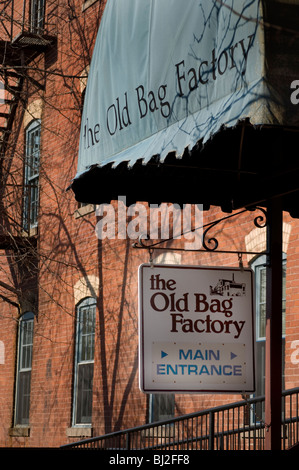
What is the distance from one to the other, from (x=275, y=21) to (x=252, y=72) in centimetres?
33

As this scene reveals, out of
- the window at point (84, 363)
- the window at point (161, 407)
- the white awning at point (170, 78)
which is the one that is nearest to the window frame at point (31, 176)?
the window at point (84, 363)

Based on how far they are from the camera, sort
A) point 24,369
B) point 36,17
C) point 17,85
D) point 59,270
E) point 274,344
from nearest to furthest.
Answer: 1. point 274,344
2. point 59,270
3. point 24,369
4. point 17,85
5. point 36,17

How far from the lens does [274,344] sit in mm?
5902

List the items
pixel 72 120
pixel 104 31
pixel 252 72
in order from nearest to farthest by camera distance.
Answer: pixel 252 72 < pixel 104 31 < pixel 72 120

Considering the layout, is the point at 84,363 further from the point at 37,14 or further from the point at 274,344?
the point at 274,344

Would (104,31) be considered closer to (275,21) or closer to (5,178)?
(275,21)

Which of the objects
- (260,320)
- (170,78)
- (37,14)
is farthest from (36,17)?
(170,78)

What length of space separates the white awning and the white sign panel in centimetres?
93

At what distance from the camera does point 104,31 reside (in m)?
7.16

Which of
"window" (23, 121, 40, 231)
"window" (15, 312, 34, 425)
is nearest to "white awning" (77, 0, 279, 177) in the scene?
"window" (23, 121, 40, 231)

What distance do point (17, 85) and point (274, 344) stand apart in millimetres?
14740

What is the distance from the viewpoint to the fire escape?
18.3 meters

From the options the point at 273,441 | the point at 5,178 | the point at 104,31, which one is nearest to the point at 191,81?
the point at 104,31

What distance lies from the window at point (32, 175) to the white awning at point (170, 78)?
1162 cm
